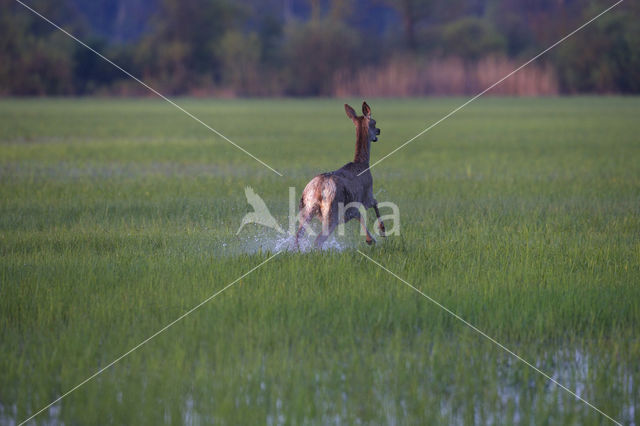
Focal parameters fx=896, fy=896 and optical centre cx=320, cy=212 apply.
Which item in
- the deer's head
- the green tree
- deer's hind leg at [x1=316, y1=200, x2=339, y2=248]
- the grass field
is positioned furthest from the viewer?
the green tree

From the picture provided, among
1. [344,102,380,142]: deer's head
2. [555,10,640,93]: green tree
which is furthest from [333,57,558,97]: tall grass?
[344,102,380,142]: deer's head

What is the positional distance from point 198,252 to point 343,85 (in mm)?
43880

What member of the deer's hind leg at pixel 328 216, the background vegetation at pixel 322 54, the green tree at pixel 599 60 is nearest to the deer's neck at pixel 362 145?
the deer's hind leg at pixel 328 216

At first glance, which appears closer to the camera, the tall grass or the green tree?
the tall grass

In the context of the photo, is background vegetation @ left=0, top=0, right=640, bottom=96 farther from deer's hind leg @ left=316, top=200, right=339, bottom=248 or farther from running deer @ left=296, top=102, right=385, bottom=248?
deer's hind leg @ left=316, top=200, right=339, bottom=248

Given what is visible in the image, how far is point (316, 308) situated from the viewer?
5691 millimetres

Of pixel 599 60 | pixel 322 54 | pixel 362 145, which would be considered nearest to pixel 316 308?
pixel 362 145

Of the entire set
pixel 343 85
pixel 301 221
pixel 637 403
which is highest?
pixel 343 85

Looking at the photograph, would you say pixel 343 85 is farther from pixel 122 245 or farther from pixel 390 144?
pixel 122 245

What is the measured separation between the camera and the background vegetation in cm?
4803

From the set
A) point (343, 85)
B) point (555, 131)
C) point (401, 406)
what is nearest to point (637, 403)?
point (401, 406)

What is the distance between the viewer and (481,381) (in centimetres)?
459

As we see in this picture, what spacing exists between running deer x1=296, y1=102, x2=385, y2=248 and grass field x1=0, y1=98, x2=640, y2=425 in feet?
1.17

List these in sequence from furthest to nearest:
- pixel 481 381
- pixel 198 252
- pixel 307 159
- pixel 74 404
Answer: pixel 307 159 < pixel 198 252 < pixel 481 381 < pixel 74 404
